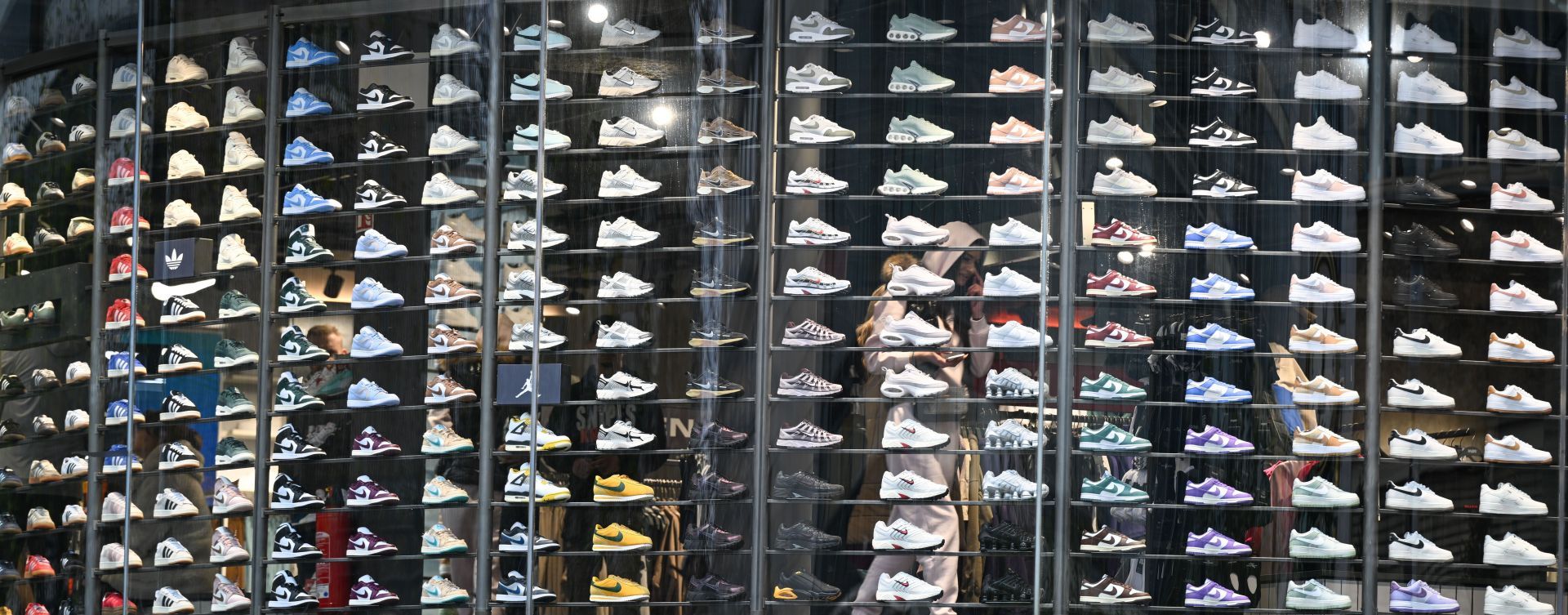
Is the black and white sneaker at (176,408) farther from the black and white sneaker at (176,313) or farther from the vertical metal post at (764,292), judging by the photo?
the vertical metal post at (764,292)

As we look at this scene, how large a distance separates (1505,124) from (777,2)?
3165 millimetres

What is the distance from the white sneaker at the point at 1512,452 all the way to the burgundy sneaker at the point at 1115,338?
4.92 ft

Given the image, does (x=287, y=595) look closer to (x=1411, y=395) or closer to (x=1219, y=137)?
(x=1219, y=137)

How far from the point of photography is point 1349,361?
19.3 ft

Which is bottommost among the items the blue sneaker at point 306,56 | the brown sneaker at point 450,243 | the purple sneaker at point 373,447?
the purple sneaker at point 373,447

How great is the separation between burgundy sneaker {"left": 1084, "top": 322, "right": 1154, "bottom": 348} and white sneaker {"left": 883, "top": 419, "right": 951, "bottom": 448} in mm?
744

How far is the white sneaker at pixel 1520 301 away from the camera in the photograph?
601 centimetres

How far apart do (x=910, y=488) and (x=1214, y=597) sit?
1331 mm

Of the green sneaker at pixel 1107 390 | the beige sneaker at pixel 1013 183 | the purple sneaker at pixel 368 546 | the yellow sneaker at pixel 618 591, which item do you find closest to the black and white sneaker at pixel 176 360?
the purple sneaker at pixel 368 546

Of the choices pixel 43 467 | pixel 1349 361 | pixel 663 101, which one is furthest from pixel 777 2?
pixel 43 467

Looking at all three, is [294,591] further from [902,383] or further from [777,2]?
[777,2]

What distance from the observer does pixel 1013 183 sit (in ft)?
19.7

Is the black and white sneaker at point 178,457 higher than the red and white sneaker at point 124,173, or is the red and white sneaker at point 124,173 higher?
the red and white sneaker at point 124,173

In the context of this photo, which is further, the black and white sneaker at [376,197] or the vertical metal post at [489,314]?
the black and white sneaker at [376,197]
